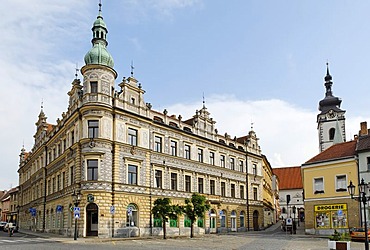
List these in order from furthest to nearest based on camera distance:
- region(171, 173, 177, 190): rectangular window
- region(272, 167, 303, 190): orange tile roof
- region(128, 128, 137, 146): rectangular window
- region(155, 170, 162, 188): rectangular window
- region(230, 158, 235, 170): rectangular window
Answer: region(272, 167, 303, 190): orange tile roof
region(230, 158, 235, 170): rectangular window
region(171, 173, 177, 190): rectangular window
region(155, 170, 162, 188): rectangular window
region(128, 128, 137, 146): rectangular window

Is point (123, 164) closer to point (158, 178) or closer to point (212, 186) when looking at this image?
point (158, 178)

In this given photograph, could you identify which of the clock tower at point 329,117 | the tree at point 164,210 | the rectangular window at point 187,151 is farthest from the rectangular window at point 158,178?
the clock tower at point 329,117

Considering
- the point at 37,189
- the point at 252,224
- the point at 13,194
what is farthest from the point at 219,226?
the point at 13,194

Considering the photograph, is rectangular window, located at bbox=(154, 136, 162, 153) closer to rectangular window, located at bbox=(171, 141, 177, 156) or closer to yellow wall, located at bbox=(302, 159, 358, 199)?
rectangular window, located at bbox=(171, 141, 177, 156)

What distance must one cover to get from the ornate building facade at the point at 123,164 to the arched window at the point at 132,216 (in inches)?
3.7

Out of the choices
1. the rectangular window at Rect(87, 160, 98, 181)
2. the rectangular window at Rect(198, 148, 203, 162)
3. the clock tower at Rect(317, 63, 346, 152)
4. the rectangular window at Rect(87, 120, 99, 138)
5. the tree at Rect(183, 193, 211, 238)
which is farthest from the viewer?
the clock tower at Rect(317, 63, 346, 152)

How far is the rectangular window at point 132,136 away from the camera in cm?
3994

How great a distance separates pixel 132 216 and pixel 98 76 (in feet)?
44.4

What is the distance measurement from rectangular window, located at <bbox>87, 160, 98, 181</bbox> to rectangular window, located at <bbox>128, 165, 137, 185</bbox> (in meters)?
3.67

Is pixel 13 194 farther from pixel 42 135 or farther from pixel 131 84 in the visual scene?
pixel 131 84

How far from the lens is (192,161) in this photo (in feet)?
156

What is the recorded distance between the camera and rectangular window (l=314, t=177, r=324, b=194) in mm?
42347

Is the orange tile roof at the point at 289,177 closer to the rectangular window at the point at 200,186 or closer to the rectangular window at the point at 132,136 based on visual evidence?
the rectangular window at the point at 200,186

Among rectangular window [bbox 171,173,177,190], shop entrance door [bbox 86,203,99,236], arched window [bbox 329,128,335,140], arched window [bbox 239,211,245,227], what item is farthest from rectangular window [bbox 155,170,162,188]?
arched window [bbox 329,128,335,140]
